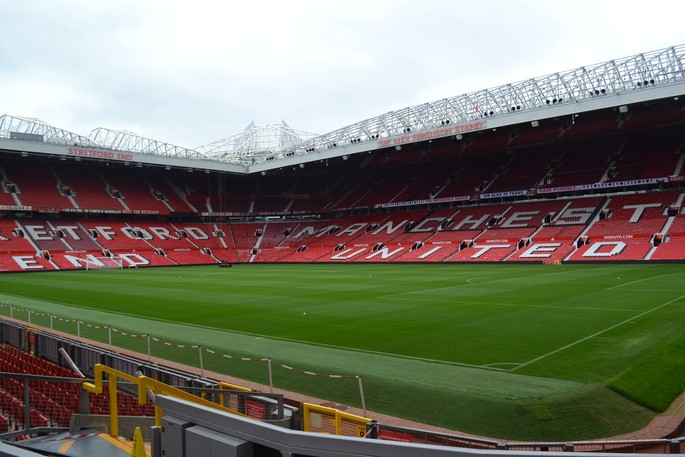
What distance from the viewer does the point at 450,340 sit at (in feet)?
48.7

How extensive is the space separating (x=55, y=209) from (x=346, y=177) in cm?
3856

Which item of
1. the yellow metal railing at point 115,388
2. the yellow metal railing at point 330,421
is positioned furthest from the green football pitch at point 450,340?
the yellow metal railing at point 115,388

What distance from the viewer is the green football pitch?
9.45m

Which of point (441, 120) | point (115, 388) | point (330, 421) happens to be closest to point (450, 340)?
point (330, 421)

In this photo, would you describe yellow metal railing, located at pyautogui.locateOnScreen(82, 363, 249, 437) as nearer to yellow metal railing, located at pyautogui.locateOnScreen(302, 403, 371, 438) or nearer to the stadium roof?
yellow metal railing, located at pyautogui.locateOnScreen(302, 403, 371, 438)

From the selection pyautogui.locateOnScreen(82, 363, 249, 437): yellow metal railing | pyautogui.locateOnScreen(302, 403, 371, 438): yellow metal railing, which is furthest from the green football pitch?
pyautogui.locateOnScreen(82, 363, 249, 437): yellow metal railing

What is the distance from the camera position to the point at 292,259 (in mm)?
63531

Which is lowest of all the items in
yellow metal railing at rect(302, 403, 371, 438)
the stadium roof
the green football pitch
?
the green football pitch

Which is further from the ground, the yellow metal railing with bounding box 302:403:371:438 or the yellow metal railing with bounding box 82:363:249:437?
the yellow metal railing with bounding box 82:363:249:437

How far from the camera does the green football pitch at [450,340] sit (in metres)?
9.45

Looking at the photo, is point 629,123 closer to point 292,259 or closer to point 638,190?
point 638,190

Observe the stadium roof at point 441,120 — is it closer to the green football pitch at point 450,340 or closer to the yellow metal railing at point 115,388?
the green football pitch at point 450,340

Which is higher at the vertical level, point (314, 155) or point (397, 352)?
point (314, 155)

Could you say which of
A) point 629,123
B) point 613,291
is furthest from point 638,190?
point 613,291
